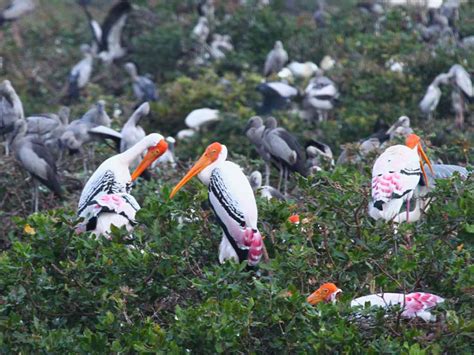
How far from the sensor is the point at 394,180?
7.35 meters

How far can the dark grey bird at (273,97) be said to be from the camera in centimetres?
1479

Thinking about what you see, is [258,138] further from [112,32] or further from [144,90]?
[112,32]

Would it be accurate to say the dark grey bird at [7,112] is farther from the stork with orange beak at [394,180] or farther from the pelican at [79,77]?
the pelican at [79,77]

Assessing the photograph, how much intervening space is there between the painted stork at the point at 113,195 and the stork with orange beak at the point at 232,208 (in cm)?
49

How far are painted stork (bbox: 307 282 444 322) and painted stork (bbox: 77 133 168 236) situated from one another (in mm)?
1360

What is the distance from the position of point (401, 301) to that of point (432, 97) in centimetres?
799

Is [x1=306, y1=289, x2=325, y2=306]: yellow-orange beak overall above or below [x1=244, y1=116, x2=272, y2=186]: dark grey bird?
above

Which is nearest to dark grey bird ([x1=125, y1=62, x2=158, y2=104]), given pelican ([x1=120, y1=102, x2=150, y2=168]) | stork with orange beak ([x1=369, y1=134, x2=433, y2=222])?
pelican ([x1=120, y1=102, x2=150, y2=168])

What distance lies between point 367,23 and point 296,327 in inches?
539

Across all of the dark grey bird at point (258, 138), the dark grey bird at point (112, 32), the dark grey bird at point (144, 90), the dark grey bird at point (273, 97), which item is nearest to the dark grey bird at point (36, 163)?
the dark grey bird at point (258, 138)

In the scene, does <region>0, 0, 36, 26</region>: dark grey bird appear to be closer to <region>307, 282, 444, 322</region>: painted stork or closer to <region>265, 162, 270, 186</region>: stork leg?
<region>265, 162, 270, 186</region>: stork leg

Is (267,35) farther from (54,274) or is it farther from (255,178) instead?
(54,274)

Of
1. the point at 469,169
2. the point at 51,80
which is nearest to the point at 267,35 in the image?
the point at 51,80

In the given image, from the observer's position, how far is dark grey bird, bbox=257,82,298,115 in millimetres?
14789
